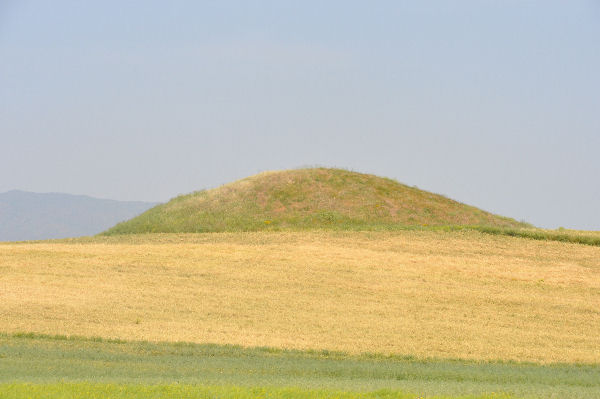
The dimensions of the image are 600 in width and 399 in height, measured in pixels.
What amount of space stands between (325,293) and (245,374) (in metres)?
9.55

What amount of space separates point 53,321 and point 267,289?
7040 millimetres

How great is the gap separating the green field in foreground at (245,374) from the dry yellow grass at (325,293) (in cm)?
103

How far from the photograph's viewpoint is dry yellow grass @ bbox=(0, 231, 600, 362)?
1752cm

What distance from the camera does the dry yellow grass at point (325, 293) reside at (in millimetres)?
17516

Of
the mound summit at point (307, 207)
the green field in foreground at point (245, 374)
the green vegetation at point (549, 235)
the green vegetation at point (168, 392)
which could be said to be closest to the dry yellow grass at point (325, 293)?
the green field in foreground at point (245, 374)

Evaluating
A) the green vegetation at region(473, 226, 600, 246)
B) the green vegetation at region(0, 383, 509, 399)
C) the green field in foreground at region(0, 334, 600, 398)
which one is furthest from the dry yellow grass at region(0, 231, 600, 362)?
the green vegetation at region(0, 383, 509, 399)

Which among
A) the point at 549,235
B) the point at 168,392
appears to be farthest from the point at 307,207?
the point at 168,392

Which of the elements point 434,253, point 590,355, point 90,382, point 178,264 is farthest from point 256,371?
point 434,253

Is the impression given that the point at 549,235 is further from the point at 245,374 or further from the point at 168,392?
the point at 168,392

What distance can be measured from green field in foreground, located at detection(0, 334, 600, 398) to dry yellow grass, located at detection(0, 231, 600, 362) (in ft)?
3.38

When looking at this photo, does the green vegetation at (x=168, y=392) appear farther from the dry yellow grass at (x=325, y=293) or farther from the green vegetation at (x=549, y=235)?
the green vegetation at (x=549, y=235)

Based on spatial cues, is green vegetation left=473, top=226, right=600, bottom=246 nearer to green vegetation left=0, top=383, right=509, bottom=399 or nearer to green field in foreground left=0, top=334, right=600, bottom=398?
green field in foreground left=0, top=334, right=600, bottom=398

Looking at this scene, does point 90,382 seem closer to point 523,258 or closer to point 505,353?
point 505,353

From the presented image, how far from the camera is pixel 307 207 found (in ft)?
126
